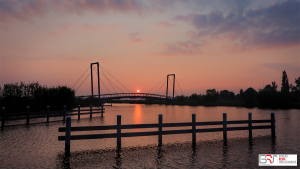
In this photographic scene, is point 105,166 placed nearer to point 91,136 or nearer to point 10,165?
point 91,136

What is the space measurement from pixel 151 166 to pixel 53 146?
6395 mm

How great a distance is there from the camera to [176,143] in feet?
44.0

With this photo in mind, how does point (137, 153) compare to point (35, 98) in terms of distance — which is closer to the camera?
point (137, 153)

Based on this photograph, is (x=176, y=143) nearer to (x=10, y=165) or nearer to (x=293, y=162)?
(x=293, y=162)

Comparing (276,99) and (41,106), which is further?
(276,99)

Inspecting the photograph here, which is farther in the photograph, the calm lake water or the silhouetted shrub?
the silhouetted shrub

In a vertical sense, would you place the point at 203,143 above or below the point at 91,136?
below

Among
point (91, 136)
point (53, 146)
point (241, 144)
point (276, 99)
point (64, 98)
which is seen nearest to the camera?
point (91, 136)

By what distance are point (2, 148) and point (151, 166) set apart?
821 centimetres

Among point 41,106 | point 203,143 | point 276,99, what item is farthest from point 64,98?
point 276,99

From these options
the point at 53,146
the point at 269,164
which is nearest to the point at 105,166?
the point at 53,146

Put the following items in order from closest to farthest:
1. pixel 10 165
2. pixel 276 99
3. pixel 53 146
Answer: pixel 10 165, pixel 53 146, pixel 276 99

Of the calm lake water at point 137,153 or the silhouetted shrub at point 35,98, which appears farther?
the silhouetted shrub at point 35,98

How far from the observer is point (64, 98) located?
4469 cm
